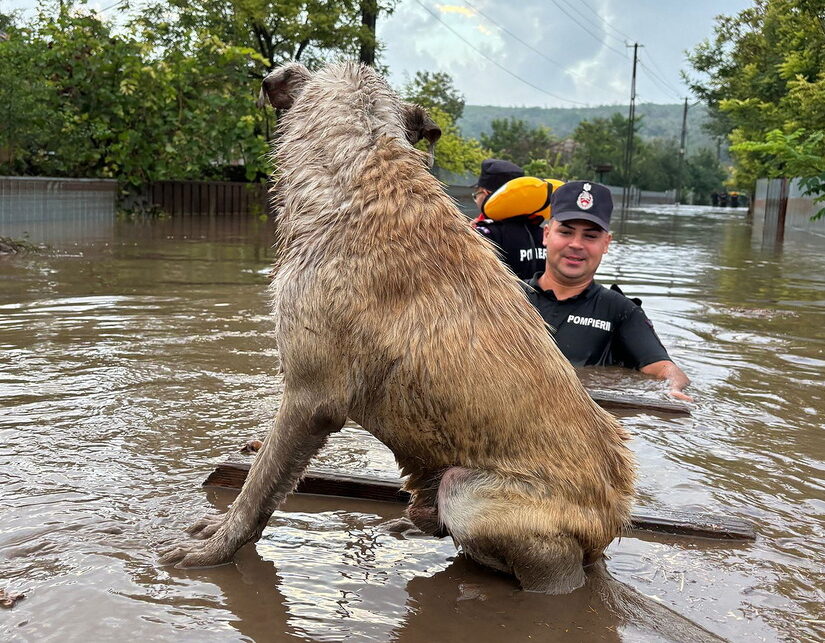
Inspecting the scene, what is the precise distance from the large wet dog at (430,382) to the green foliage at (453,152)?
29.5 metres

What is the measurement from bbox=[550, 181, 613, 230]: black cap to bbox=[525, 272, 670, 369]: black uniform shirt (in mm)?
751

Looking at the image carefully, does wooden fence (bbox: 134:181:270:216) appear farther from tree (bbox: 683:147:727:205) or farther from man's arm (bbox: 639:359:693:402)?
tree (bbox: 683:147:727:205)

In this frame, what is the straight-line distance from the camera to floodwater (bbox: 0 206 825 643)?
9.77 ft

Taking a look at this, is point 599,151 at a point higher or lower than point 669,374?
higher

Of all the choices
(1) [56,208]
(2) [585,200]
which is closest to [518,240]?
(2) [585,200]

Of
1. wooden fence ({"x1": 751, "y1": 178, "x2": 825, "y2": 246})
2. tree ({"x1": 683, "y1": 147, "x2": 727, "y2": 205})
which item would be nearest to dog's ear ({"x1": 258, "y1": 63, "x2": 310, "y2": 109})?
wooden fence ({"x1": 751, "y1": 178, "x2": 825, "y2": 246})

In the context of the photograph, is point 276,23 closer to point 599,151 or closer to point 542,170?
point 542,170

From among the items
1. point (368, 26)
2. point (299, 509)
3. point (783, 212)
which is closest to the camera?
point (299, 509)

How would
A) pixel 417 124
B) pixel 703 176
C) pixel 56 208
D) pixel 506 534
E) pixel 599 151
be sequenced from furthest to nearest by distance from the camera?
pixel 703 176 < pixel 599 151 < pixel 56 208 < pixel 417 124 < pixel 506 534

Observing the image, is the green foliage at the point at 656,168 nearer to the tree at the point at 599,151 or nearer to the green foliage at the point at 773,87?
the tree at the point at 599,151

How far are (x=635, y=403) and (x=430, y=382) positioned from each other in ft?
8.72

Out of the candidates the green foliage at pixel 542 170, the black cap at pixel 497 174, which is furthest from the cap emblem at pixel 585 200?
the green foliage at pixel 542 170

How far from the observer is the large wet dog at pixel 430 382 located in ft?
10.3

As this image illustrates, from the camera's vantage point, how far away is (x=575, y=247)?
5535 mm
